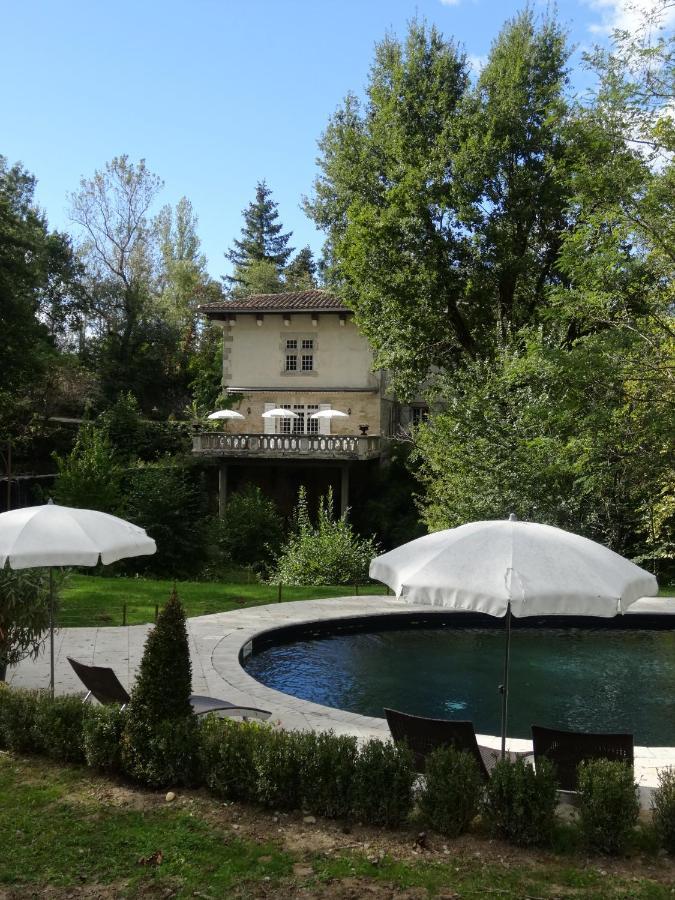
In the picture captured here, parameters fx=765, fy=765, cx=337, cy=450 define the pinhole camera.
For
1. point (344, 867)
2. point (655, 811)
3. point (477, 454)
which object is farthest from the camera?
point (477, 454)

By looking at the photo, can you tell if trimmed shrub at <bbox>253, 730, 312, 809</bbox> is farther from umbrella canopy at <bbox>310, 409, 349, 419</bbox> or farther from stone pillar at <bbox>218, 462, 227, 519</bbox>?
umbrella canopy at <bbox>310, 409, 349, 419</bbox>

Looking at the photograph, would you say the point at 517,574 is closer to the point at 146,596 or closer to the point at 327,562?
the point at 146,596

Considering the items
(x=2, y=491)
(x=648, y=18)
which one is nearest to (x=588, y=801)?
(x=648, y=18)

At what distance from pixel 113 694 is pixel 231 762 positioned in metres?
2.04

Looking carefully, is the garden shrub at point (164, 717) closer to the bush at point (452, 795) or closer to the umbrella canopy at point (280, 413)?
the bush at point (452, 795)

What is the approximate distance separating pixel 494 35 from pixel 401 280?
28.4 feet

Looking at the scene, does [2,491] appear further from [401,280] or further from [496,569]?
[496,569]

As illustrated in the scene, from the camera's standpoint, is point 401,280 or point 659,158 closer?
point 659,158

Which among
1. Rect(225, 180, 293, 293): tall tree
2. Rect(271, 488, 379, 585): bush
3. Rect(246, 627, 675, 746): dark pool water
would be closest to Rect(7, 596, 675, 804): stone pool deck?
Rect(246, 627, 675, 746): dark pool water

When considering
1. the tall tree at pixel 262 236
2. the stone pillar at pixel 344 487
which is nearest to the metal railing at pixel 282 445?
the stone pillar at pixel 344 487

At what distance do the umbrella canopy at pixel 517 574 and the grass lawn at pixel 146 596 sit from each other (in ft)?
27.6

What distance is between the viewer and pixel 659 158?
520 inches

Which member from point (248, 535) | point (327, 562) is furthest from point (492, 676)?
point (248, 535)

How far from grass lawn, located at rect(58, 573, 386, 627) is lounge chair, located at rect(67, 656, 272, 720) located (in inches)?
222
